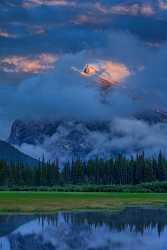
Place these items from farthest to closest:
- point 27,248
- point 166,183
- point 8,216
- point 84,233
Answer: point 166,183, point 8,216, point 84,233, point 27,248

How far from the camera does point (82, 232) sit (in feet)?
125

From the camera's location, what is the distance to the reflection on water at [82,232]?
3080 cm

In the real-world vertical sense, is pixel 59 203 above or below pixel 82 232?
above

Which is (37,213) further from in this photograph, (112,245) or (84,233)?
(112,245)

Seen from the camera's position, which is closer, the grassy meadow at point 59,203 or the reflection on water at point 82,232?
the reflection on water at point 82,232

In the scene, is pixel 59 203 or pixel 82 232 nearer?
pixel 82 232

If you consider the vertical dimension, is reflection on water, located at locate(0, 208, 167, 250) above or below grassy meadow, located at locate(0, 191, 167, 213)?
below

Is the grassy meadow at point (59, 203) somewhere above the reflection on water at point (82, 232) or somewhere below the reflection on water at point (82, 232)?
above

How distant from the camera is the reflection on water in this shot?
30.8m

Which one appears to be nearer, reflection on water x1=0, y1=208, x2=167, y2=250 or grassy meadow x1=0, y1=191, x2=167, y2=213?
reflection on water x1=0, y1=208, x2=167, y2=250

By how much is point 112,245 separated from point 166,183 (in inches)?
4730

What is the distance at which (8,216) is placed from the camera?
165 feet

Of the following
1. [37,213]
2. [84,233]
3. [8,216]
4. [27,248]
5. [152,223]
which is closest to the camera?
[27,248]

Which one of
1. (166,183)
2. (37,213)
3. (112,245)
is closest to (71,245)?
(112,245)
